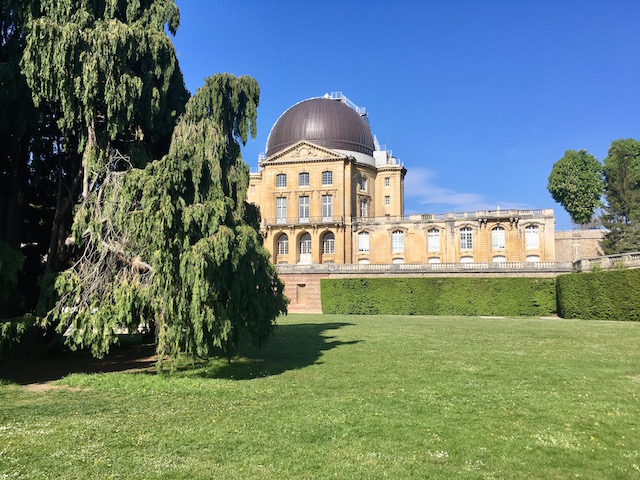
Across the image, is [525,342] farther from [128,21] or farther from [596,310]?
[128,21]

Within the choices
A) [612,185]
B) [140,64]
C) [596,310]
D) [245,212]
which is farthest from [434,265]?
[140,64]

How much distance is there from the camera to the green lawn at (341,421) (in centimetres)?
539

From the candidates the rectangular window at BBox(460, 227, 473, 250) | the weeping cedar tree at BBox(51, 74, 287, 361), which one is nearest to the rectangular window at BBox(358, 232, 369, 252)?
the rectangular window at BBox(460, 227, 473, 250)

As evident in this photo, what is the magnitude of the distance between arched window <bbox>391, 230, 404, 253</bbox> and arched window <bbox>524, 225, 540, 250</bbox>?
1167 cm

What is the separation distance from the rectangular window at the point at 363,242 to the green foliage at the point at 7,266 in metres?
42.6

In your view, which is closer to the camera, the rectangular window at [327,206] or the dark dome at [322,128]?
the rectangular window at [327,206]

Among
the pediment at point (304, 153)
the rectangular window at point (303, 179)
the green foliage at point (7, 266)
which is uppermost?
the pediment at point (304, 153)

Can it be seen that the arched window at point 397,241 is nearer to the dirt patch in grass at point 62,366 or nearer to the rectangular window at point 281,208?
the rectangular window at point 281,208

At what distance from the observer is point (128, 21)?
42.3ft

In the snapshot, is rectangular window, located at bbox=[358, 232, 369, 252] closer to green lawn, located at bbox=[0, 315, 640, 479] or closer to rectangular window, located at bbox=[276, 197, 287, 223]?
rectangular window, located at bbox=[276, 197, 287, 223]

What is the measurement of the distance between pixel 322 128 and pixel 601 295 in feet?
120

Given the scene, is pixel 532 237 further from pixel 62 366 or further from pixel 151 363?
pixel 62 366

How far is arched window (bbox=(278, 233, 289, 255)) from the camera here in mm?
54000

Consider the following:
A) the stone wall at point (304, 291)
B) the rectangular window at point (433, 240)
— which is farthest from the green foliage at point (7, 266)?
the rectangular window at point (433, 240)
